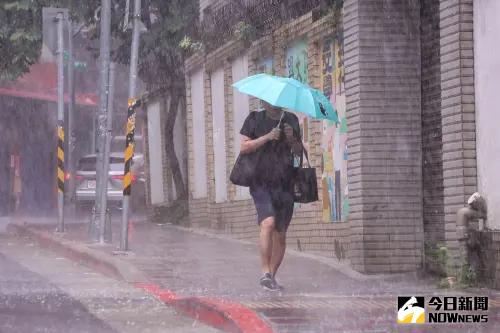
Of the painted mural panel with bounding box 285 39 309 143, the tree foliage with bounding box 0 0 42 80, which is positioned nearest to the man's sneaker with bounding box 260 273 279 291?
the painted mural panel with bounding box 285 39 309 143

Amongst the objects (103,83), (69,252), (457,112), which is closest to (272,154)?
(457,112)

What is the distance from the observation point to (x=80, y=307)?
9.98 meters

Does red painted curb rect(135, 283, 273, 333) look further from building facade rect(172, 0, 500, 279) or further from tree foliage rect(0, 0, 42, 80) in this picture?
tree foliage rect(0, 0, 42, 80)

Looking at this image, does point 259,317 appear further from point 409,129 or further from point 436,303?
point 409,129

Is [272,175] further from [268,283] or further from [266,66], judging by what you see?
[266,66]

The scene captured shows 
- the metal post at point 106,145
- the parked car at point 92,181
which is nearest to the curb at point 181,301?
the metal post at point 106,145

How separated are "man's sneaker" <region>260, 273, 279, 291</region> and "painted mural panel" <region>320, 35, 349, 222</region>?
368 cm

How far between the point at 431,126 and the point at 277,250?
2760 mm

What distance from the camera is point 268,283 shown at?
416 inches

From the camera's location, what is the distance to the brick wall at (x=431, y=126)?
12.5m

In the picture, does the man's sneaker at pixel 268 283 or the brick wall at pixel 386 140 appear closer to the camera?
the man's sneaker at pixel 268 283

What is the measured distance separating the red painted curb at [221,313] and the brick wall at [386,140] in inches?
Answer: 111

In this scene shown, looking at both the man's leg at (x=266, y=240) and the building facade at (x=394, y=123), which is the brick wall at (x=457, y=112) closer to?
the building facade at (x=394, y=123)

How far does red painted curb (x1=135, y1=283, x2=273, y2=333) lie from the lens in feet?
27.4
